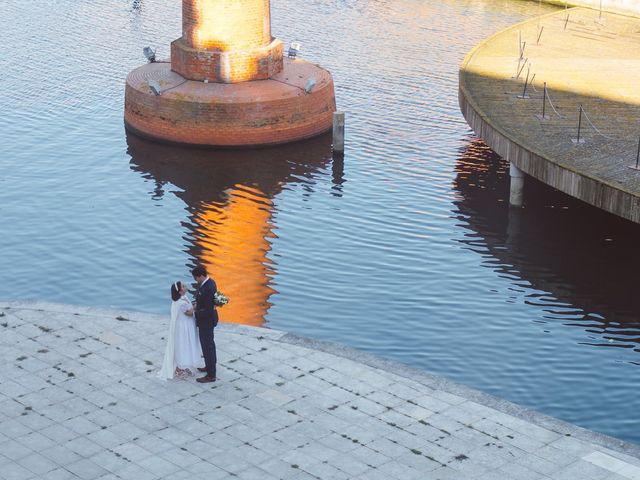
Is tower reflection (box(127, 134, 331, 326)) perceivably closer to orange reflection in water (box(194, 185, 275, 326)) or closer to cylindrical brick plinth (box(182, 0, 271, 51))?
orange reflection in water (box(194, 185, 275, 326))

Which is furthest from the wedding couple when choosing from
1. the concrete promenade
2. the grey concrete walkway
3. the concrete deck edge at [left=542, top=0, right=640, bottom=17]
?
the concrete deck edge at [left=542, top=0, right=640, bottom=17]

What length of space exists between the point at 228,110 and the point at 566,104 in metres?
8.44

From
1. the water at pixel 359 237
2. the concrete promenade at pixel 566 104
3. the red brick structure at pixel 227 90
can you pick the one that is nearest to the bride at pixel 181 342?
the water at pixel 359 237

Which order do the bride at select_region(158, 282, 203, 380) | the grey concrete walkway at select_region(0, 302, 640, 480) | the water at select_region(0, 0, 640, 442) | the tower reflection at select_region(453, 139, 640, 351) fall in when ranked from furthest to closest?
the tower reflection at select_region(453, 139, 640, 351), the water at select_region(0, 0, 640, 442), the bride at select_region(158, 282, 203, 380), the grey concrete walkway at select_region(0, 302, 640, 480)

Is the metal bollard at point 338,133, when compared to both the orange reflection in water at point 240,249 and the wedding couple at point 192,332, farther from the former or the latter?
the wedding couple at point 192,332

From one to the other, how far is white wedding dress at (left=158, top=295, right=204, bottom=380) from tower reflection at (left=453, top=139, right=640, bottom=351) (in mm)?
7417

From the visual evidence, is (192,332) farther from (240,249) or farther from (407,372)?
(240,249)

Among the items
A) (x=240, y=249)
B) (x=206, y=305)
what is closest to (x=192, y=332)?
(x=206, y=305)

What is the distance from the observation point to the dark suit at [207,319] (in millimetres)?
17531

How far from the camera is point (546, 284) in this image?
24734mm

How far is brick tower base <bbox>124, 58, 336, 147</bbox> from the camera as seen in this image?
33.1m

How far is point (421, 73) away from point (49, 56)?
488 inches

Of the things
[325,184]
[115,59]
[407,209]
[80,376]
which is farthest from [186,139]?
[80,376]

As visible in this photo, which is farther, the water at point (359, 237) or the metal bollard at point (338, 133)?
the metal bollard at point (338, 133)
